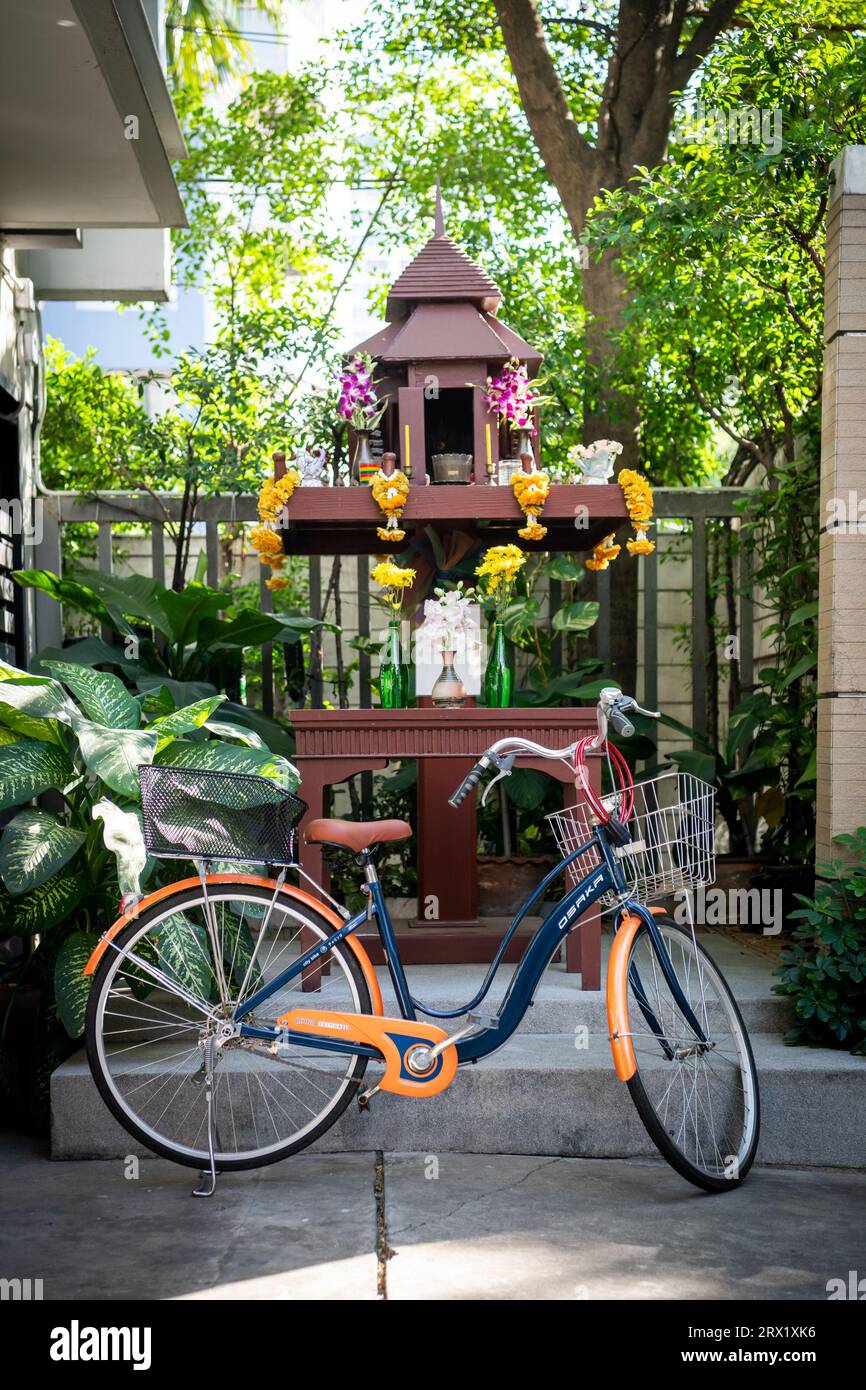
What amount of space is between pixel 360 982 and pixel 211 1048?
0.36m

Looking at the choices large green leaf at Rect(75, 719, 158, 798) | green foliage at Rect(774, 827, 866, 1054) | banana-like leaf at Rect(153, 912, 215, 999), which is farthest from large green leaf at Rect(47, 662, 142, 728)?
green foliage at Rect(774, 827, 866, 1054)

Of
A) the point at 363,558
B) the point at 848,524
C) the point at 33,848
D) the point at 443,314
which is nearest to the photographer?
the point at 33,848

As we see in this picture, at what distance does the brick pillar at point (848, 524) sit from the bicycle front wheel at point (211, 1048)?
1.51m

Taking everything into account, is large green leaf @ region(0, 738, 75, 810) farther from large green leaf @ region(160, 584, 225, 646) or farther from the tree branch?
the tree branch

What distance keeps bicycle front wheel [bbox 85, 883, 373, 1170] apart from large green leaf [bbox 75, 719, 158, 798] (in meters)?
0.31

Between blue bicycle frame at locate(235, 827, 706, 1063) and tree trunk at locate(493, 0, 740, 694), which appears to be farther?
tree trunk at locate(493, 0, 740, 694)

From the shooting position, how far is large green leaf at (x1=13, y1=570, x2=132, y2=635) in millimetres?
4762

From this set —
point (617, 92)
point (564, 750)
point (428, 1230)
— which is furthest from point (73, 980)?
point (617, 92)

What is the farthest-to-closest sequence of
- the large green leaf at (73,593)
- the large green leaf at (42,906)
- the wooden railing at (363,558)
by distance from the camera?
1. the wooden railing at (363,558)
2. the large green leaf at (73,593)
3. the large green leaf at (42,906)

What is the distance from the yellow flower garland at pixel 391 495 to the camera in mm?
3855

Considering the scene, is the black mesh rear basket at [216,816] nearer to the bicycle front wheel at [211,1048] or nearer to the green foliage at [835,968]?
the bicycle front wheel at [211,1048]

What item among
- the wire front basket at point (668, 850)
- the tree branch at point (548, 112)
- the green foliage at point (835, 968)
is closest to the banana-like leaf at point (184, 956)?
the wire front basket at point (668, 850)

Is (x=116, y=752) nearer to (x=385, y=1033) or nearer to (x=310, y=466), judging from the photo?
(x=385, y=1033)

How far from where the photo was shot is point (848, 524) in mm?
3680
